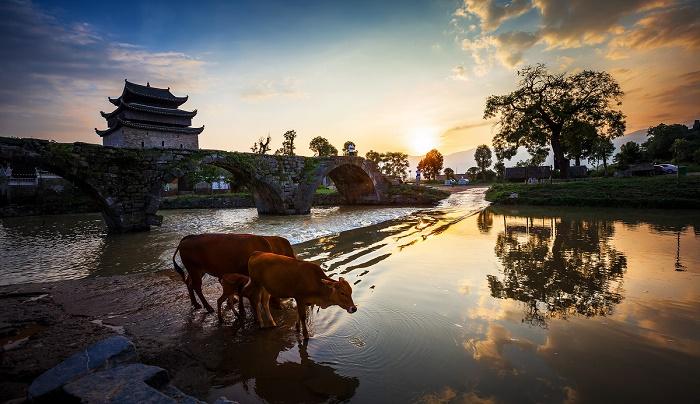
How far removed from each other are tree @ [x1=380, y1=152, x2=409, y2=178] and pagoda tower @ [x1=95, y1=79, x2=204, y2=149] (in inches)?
Result: 2491

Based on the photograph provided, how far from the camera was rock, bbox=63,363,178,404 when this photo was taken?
8.58 ft

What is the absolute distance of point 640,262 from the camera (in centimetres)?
816

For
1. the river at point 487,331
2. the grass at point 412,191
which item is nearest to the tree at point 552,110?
the grass at point 412,191

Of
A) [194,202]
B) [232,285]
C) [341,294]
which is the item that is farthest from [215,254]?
[194,202]

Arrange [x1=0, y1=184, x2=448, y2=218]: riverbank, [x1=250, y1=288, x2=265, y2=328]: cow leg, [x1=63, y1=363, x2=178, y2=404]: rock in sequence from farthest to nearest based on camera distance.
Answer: [x1=0, y1=184, x2=448, y2=218]: riverbank
[x1=250, y1=288, x2=265, y2=328]: cow leg
[x1=63, y1=363, x2=178, y2=404]: rock

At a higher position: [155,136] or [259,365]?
[155,136]

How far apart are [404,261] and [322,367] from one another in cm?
553

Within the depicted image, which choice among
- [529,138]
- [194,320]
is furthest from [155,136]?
[194,320]

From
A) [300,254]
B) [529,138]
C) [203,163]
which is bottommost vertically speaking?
[300,254]

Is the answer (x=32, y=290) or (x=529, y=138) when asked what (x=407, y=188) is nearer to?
(x=529, y=138)

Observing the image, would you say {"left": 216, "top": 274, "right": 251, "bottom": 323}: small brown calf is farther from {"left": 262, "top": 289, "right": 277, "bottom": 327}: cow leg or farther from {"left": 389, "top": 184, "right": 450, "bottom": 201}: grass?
{"left": 389, "top": 184, "right": 450, "bottom": 201}: grass

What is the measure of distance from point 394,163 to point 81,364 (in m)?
112

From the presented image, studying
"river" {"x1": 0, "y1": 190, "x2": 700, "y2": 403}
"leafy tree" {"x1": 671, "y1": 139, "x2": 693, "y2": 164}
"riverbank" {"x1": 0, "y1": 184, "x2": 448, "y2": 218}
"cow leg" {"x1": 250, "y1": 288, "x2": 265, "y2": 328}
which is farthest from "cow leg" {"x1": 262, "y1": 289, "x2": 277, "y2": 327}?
"leafy tree" {"x1": 671, "y1": 139, "x2": 693, "y2": 164}

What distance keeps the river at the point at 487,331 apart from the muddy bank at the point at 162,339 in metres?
0.04
